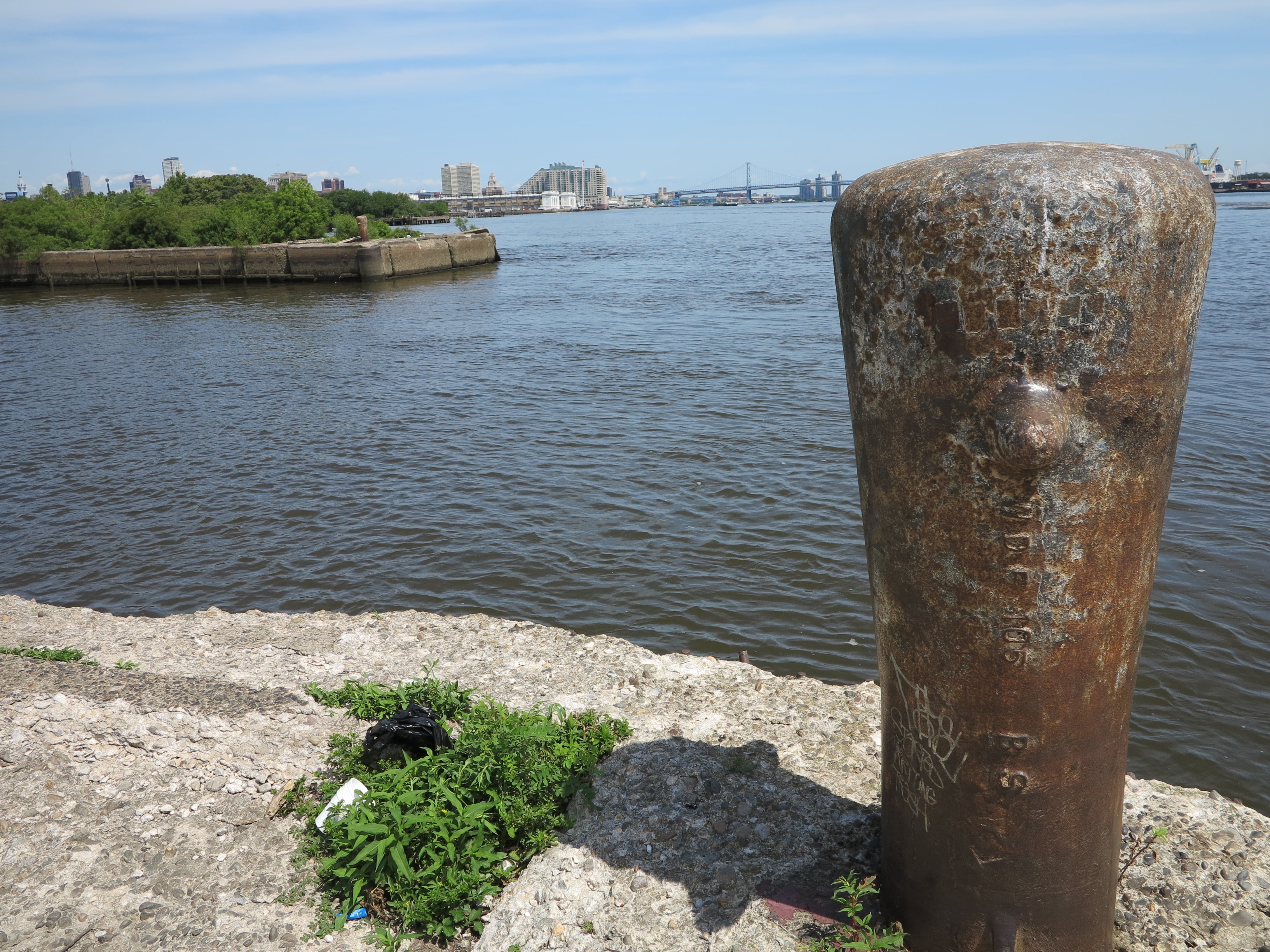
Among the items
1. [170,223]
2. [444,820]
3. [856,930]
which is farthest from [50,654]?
[170,223]

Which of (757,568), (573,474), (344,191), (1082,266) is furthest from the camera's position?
(344,191)

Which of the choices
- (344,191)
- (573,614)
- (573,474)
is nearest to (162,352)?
(573,474)

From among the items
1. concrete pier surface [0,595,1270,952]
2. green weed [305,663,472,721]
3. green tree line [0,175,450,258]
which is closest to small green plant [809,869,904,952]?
concrete pier surface [0,595,1270,952]

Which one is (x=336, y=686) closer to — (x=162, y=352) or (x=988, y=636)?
(x=988, y=636)

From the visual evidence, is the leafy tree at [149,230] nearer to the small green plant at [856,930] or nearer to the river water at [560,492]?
the river water at [560,492]

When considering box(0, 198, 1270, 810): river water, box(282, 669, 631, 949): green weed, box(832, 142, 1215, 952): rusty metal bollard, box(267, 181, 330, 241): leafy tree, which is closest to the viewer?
box(832, 142, 1215, 952): rusty metal bollard

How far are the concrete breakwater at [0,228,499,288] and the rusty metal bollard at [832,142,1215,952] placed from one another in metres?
39.5

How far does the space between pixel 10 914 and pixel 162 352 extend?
21.1 meters

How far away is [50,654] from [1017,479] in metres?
5.91

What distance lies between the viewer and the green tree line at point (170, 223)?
4291 cm

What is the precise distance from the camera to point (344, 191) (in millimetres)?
126500

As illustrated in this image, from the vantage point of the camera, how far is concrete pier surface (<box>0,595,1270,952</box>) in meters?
3.19

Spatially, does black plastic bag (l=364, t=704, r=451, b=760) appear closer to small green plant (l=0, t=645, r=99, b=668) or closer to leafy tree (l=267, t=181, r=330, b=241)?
small green plant (l=0, t=645, r=99, b=668)

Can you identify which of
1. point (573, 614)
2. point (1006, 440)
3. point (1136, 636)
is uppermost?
point (1006, 440)
